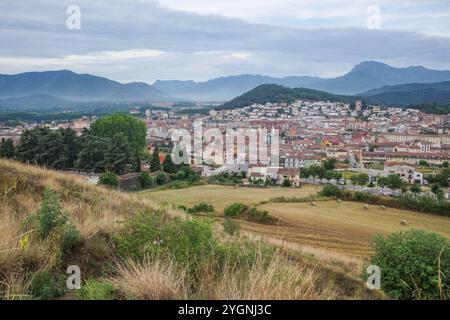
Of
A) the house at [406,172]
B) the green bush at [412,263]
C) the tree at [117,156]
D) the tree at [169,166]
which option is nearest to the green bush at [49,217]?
the green bush at [412,263]

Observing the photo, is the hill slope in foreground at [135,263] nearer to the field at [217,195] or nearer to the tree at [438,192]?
the field at [217,195]

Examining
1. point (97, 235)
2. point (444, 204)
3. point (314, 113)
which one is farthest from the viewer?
point (314, 113)

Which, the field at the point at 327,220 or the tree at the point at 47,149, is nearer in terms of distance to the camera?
the field at the point at 327,220

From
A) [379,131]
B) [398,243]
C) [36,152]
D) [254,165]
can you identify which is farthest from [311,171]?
[379,131]

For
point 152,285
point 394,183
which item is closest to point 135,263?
point 152,285
